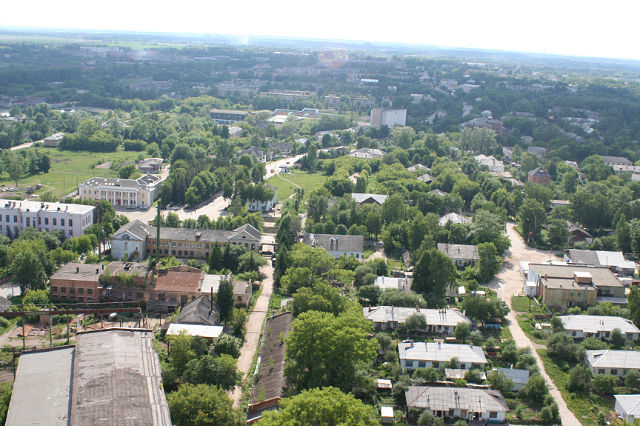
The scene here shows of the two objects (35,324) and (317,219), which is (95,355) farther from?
(317,219)

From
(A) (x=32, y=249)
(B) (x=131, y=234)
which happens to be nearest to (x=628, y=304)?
(B) (x=131, y=234)

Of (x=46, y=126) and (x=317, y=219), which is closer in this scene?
(x=317, y=219)

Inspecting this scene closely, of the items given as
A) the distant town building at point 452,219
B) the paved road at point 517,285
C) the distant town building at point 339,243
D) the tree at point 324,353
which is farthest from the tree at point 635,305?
the tree at point 324,353

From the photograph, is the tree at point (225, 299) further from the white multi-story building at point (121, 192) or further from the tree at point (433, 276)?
the white multi-story building at point (121, 192)

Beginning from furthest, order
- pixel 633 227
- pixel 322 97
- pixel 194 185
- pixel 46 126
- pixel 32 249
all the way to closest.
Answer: pixel 322 97
pixel 46 126
pixel 194 185
pixel 633 227
pixel 32 249

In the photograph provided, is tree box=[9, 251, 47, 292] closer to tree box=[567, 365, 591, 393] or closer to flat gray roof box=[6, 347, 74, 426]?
flat gray roof box=[6, 347, 74, 426]

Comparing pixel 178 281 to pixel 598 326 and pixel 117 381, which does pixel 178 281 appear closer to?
pixel 117 381

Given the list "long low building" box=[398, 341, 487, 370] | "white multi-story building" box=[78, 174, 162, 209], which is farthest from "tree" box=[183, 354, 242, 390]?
"white multi-story building" box=[78, 174, 162, 209]
